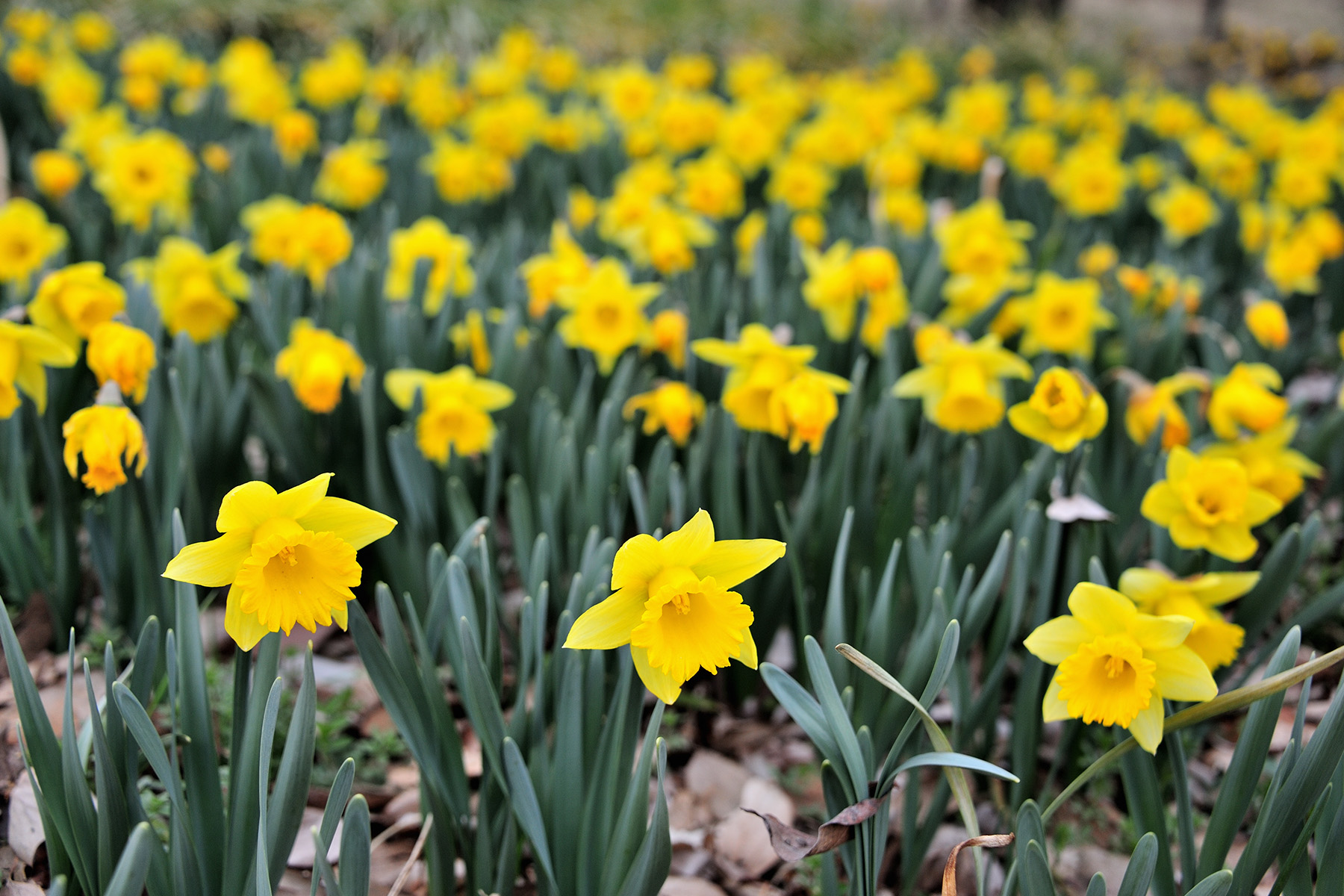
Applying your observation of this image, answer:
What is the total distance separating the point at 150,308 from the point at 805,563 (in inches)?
45.5

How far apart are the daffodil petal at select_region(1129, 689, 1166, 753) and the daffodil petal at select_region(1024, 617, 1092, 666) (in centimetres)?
9

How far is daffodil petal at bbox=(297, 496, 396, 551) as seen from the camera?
2.98 ft

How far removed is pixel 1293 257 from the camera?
254cm

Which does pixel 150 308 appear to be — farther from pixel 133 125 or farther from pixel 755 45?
pixel 755 45

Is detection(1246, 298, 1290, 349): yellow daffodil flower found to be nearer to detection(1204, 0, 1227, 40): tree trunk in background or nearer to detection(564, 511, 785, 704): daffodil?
detection(564, 511, 785, 704): daffodil

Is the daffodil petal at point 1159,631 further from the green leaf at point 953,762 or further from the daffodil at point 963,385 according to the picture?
the daffodil at point 963,385

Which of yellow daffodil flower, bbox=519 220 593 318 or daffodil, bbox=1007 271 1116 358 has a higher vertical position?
yellow daffodil flower, bbox=519 220 593 318

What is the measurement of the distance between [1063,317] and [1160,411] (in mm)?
454

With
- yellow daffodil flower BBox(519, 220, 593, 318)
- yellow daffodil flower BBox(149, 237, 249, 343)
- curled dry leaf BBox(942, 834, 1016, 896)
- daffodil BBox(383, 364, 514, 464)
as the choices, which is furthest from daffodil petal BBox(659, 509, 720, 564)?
yellow daffodil flower BBox(149, 237, 249, 343)

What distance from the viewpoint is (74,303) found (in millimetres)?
1387

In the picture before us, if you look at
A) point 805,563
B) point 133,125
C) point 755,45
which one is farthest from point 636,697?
point 755,45

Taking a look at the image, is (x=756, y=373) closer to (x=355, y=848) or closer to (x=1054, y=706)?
(x=1054, y=706)

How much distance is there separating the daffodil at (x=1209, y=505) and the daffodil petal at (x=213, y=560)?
1.14 metres

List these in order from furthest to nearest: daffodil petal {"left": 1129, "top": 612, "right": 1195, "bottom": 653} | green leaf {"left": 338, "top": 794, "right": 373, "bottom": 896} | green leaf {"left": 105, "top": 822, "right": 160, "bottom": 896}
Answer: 1. daffodil petal {"left": 1129, "top": 612, "right": 1195, "bottom": 653}
2. green leaf {"left": 338, "top": 794, "right": 373, "bottom": 896}
3. green leaf {"left": 105, "top": 822, "right": 160, "bottom": 896}
